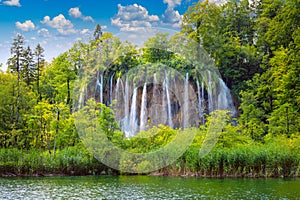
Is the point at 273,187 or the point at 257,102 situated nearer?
the point at 273,187

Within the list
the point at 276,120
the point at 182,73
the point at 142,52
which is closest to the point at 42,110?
the point at 142,52

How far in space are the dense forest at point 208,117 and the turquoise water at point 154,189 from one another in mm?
1717

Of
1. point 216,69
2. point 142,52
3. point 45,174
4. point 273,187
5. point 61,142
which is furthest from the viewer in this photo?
point 216,69

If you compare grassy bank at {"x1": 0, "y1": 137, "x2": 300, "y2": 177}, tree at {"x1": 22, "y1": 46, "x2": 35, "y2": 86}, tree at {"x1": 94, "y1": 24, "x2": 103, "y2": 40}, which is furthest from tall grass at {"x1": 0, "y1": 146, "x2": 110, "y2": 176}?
tree at {"x1": 94, "y1": 24, "x2": 103, "y2": 40}

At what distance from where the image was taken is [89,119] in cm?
2414

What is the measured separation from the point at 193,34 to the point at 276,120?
13284mm

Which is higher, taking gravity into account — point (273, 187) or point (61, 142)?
point (61, 142)

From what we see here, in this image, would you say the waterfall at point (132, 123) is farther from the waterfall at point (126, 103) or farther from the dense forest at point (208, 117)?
the dense forest at point (208, 117)

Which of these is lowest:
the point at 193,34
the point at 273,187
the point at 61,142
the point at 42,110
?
A: the point at 273,187

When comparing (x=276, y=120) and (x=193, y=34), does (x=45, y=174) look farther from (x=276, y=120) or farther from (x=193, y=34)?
(x=193, y=34)

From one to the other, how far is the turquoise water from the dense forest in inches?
67.6

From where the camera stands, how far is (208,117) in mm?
24188

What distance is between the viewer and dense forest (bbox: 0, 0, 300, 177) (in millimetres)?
20781

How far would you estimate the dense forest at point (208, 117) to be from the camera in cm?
2078
